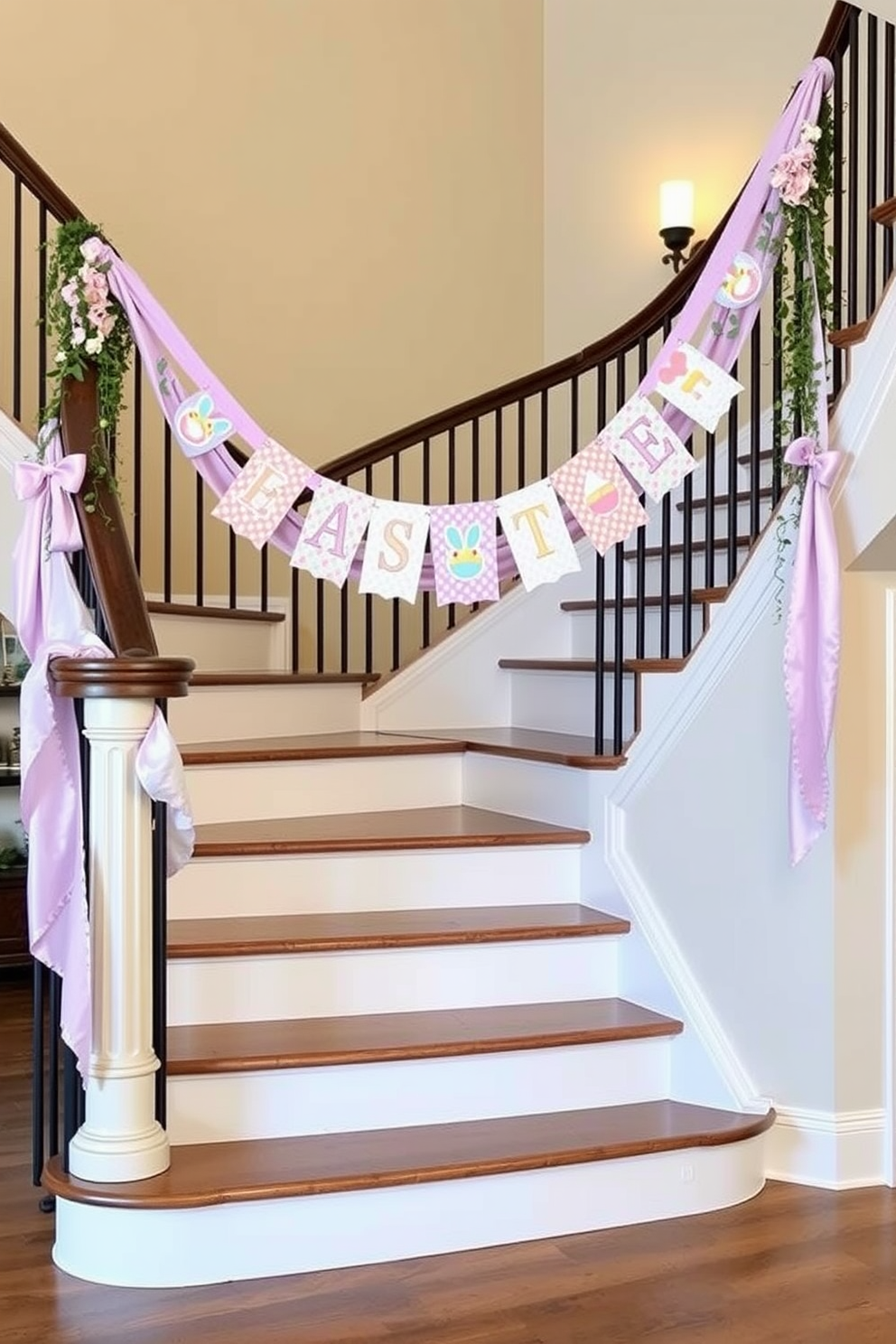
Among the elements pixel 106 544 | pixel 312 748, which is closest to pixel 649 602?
pixel 312 748

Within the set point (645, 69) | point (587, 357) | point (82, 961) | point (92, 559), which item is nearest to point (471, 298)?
point (645, 69)

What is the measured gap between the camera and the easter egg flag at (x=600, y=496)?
2828 mm

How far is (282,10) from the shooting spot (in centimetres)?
535

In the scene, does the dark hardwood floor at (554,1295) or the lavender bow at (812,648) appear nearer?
the dark hardwood floor at (554,1295)

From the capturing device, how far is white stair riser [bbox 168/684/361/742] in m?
3.85

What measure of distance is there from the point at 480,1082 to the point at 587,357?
89.2 inches

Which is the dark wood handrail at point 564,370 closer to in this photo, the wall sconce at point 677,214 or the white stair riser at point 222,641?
the white stair riser at point 222,641

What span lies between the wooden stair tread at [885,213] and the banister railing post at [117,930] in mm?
1702

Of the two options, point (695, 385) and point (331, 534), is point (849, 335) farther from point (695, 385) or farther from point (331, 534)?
point (331, 534)

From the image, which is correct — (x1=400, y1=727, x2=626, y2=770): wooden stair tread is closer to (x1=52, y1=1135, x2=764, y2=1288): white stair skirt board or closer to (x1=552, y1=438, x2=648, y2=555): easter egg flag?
(x1=552, y1=438, x2=648, y2=555): easter egg flag

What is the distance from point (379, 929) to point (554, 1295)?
0.88 meters

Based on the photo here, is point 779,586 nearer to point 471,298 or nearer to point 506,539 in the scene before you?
point 506,539

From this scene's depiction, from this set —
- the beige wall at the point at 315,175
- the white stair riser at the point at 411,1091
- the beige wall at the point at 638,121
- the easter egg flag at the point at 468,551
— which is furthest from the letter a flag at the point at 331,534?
the beige wall at the point at 638,121

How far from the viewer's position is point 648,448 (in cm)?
282
